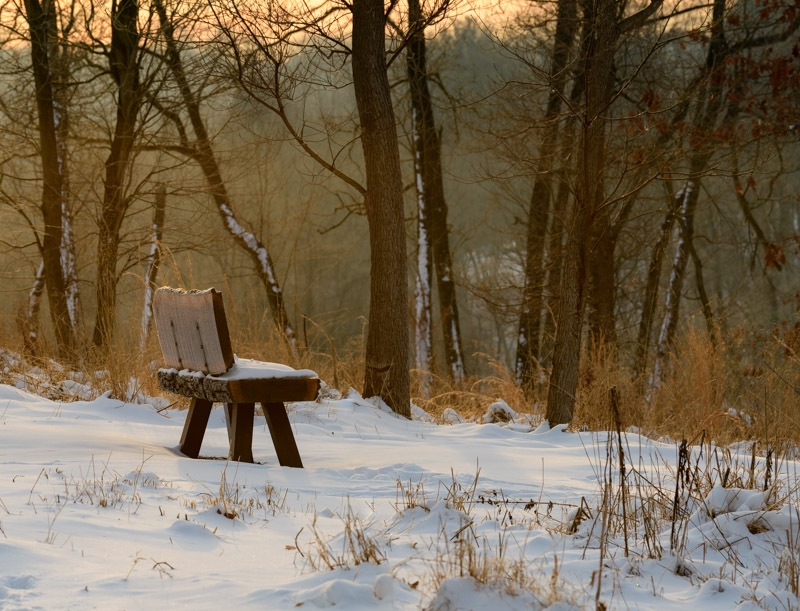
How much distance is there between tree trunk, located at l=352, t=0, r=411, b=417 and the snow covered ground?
122 inches

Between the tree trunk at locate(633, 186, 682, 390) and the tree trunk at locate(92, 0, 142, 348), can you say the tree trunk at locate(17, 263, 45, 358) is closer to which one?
the tree trunk at locate(92, 0, 142, 348)

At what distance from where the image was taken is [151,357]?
8.36 meters

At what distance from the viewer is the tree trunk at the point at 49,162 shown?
44.5 feet

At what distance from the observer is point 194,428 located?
19.0 feet

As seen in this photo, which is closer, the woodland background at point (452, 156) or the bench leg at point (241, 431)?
the bench leg at point (241, 431)

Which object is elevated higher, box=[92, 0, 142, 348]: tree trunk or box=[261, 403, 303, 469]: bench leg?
box=[92, 0, 142, 348]: tree trunk

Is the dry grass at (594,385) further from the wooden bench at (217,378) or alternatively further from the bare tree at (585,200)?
the wooden bench at (217,378)

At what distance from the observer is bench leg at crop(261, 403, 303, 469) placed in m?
5.46

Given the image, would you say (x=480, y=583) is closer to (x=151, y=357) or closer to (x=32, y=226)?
(x=151, y=357)

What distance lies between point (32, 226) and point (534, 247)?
797 cm

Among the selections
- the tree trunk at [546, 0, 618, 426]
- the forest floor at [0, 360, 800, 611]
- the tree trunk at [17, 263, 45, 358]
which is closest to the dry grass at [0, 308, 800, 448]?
the tree trunk at [546, 0, 618, 426]

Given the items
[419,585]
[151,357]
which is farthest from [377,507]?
[151,357]

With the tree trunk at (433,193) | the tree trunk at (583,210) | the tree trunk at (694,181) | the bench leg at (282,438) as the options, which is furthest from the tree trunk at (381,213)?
the tree trunk at (433,193)

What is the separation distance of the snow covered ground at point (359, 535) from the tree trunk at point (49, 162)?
8379 millimetres
